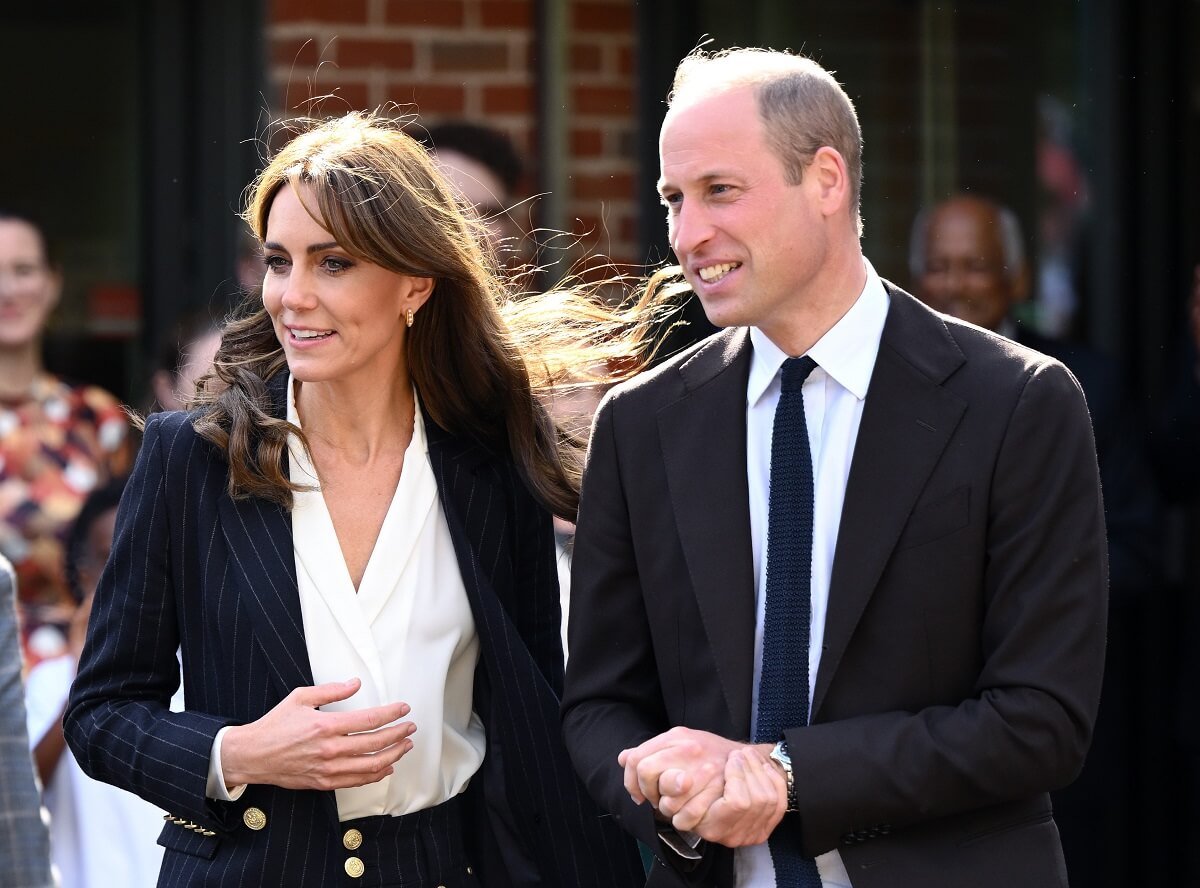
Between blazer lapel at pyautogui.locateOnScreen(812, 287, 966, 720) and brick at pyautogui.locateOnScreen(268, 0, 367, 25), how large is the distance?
2676 millimetres

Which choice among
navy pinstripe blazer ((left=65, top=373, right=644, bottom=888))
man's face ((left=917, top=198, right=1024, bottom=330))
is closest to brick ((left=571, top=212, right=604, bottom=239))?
man's face ((left=917, top=198, right=1024, bottom=330))

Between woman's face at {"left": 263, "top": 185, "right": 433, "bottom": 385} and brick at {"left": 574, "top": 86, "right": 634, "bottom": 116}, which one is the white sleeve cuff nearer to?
woman's face at {"left": 263, "top": 185, "right": 433, "bottom": 385}

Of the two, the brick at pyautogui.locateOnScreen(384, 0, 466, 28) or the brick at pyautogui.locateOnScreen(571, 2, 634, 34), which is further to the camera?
the brick at pyautogui.locateOnScreen(571, 2, 634, 34)

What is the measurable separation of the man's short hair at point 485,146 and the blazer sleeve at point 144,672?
192 cm

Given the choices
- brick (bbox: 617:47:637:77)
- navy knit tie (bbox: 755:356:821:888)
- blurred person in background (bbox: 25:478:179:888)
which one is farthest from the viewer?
brick (bbox: 617:47:637:77)

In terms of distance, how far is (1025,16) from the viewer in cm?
468

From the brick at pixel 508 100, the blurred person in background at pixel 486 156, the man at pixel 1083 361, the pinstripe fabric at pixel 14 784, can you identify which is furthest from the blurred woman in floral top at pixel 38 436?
the man at pixel 1083 361

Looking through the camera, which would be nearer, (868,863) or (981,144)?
(868,863)

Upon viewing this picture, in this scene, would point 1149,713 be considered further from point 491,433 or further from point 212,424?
point 212,424

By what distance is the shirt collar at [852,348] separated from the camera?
2326 millimetres

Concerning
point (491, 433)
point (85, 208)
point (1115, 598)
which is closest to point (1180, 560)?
point (1115, 598)

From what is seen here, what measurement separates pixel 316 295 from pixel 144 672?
0.61 metres

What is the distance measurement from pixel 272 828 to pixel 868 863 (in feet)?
2.92

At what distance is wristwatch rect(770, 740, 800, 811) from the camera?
2.17m
